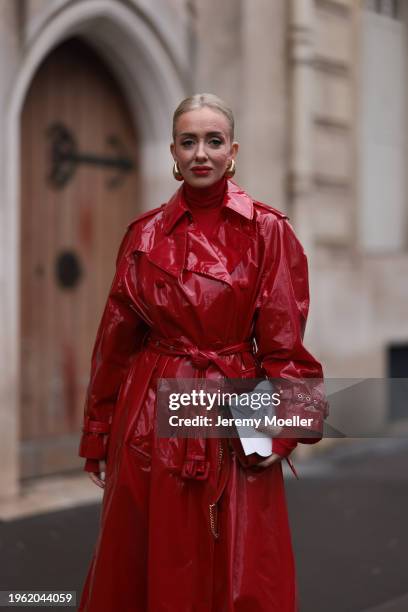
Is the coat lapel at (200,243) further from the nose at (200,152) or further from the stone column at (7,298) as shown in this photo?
the stone column at (7,298)

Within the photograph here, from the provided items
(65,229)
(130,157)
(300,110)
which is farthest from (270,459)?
(300,110)

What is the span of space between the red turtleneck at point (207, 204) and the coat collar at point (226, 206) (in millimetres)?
21

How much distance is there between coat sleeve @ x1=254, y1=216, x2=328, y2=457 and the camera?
→ 253 cm

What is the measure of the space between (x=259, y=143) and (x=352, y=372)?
221 cm

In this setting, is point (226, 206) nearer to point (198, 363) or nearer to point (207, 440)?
point (198, 363)

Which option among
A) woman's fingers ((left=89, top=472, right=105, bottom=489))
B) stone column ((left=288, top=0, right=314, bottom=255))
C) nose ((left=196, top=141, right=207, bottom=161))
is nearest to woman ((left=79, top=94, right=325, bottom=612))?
nose ((left=196, top=141, right=207, bottom=161))

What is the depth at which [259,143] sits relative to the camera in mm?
6949

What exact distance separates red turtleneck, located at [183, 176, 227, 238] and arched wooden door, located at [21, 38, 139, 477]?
344cm

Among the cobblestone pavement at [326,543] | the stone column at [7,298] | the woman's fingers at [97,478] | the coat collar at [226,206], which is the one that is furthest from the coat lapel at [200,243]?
the stone column at [7,298]

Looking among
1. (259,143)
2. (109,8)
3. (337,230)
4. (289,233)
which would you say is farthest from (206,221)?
(337,230)

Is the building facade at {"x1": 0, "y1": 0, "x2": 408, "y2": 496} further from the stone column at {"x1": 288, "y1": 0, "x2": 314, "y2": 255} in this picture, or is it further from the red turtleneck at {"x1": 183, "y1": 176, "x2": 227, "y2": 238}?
the red turtleneck at {"x1": 183, "y1": 176, "x2": 227, "y2": 238}

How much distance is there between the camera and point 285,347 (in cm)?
254

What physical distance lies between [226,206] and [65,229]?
145 inches

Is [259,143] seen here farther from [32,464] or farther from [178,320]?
[178,320]
